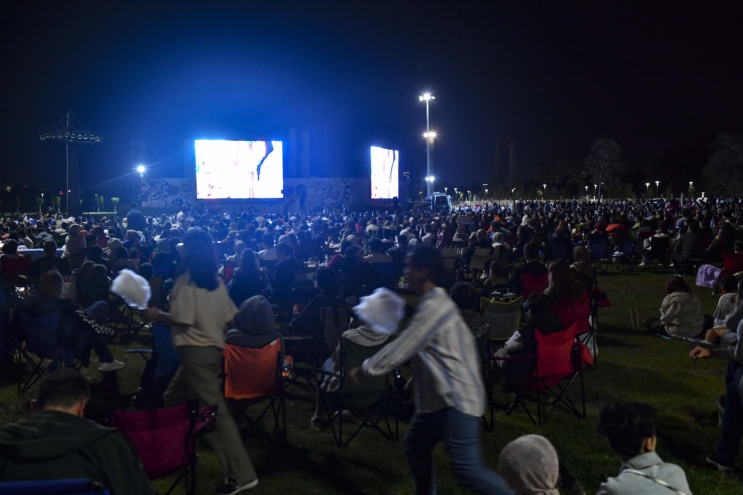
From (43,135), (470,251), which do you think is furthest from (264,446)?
(43,135)

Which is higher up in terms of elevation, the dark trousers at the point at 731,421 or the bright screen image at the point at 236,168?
the bright screen image at the point at 236,168

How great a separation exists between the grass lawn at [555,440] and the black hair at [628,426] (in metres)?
1.80

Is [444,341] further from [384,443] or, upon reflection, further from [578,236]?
[578,236]

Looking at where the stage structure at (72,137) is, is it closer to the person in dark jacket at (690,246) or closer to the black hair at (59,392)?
the person in dark jacket at (690,246)

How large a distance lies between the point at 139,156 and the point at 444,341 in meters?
40.5

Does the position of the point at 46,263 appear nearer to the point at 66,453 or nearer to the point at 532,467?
the point at 66,453

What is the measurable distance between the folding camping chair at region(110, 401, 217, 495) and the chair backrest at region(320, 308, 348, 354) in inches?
101

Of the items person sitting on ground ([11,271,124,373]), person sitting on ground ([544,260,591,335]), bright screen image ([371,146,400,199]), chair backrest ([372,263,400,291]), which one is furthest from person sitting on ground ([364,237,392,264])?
bright screen image ([371,146,400,199])

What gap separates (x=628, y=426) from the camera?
7.61 ft

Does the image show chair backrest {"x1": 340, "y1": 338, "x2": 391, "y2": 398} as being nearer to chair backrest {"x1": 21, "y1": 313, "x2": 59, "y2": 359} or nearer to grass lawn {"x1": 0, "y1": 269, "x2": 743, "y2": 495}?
Answer: grass lawn {"x1": 0, "y1": 269, "x2": 743, "y2": 495}

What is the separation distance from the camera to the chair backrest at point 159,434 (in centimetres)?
307

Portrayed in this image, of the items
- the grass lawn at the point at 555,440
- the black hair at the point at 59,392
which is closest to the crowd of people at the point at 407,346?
the black hair at the point at 59,392

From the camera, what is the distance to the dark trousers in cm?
390

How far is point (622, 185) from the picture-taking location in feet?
317
